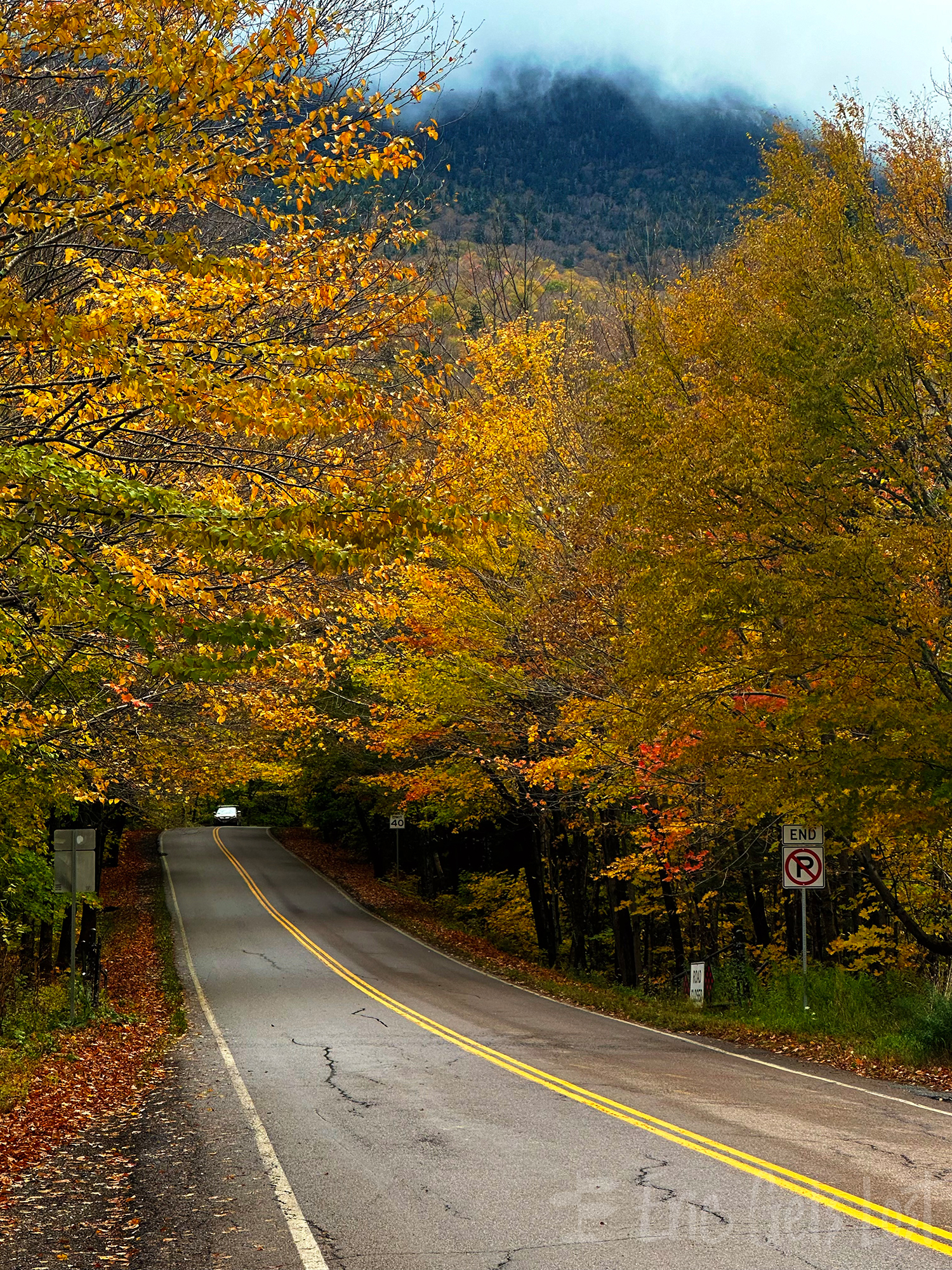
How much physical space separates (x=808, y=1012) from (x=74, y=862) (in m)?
11.1

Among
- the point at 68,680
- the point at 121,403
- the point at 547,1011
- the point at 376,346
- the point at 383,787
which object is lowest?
the point at 547,1011

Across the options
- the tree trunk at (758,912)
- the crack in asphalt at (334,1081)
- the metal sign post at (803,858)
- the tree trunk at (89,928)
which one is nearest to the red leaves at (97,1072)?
the tree trunk at (89,928)

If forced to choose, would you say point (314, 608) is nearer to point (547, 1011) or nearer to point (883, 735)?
point (883, 735)

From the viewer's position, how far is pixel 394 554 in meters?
7.52

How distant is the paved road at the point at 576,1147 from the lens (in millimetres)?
6359

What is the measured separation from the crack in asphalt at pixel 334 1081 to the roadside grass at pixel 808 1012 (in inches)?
240

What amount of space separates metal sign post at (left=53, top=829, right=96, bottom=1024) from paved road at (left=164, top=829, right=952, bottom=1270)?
318 cm

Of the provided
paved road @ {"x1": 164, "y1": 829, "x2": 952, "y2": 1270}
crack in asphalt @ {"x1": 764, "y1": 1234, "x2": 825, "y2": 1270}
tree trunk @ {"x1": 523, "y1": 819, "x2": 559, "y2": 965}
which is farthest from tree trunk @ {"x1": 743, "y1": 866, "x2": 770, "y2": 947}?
crack in asphalt @ {"x1": 764, "y1": 1234, "x2": 825, "y2": 1270}

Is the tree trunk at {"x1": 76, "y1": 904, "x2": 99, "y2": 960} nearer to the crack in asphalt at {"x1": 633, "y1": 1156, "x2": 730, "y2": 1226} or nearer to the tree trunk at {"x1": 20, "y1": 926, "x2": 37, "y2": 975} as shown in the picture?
the tree trunk at {"x1": 20, "y1": 926, "x2": 37, "y2": 975}

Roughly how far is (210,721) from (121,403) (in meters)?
11.0

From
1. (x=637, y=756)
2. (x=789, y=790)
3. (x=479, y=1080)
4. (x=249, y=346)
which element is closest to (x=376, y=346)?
(x=249, y=346)

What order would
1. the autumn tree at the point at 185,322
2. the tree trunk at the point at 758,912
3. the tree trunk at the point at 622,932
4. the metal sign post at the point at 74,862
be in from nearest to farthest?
the autumn tree at the point at 185,322, the metal sign post at the point at 74,862, the tree trunk at the point at 758,912, the tree trunk at the point at 622,932

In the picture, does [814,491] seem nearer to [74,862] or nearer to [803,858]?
[803,858]

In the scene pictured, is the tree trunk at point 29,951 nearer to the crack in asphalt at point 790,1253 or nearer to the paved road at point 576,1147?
the paved road at point 576,1147
